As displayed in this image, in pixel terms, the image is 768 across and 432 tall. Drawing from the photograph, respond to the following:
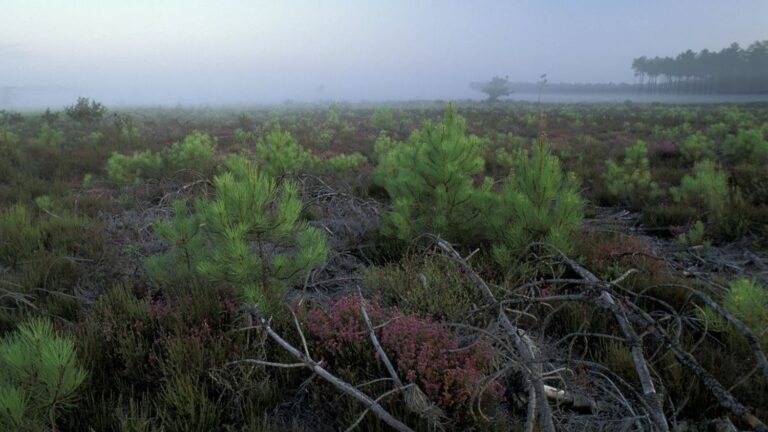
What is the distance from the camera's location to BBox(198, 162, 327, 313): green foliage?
7.80 ft

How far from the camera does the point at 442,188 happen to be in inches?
153

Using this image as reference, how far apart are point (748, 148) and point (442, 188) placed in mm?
8949

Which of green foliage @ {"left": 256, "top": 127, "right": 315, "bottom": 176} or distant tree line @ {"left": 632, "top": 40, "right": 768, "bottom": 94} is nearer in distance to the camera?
green foliage @ {"left": 256, "top": 127, "right": 315, "bottom": 176}

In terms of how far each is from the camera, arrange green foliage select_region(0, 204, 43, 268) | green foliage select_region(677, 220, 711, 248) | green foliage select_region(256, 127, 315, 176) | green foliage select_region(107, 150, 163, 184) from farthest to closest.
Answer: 1. green foliage select_region(107, 150, 163, 184)
2. green foliage select_region(256, 127, 315, 176)
3. green foliage select_region(677, 220, 711, 248)
4. green foliage select_region(0, 204, 43, 268)

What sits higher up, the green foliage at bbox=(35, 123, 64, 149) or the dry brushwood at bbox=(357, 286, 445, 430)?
the green foliage at bbox=(35, 123, 64, 149)

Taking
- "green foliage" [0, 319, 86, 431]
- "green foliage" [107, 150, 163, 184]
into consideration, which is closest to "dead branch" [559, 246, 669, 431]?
"green foliage" [0, 319, 86, 431]

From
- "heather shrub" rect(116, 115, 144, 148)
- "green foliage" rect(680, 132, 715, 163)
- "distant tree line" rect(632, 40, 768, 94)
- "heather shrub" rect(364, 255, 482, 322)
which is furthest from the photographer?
"distant tree line" rect(632, 40, 768, 94)

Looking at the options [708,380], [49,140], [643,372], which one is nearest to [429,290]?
[643,372]

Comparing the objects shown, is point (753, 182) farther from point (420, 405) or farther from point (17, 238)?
point (17, 238)

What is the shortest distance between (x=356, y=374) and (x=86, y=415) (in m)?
1.38

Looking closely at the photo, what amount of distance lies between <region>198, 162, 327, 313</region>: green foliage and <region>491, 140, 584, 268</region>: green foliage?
1747mm

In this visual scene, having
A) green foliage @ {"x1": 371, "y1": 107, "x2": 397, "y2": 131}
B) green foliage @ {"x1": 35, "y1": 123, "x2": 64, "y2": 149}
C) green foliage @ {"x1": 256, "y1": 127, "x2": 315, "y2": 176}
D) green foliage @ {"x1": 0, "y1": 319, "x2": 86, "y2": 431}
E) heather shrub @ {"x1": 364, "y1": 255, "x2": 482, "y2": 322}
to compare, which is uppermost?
green foliage @ {"x1": 371, "y1": 107, "x2": 397, "y2": 131}

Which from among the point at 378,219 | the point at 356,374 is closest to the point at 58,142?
the point at 378,219

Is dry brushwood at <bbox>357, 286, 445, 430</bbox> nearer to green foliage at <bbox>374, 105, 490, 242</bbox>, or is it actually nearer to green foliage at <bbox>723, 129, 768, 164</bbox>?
green foliage at <bbox>374, 105, 490, 242</bbox>
